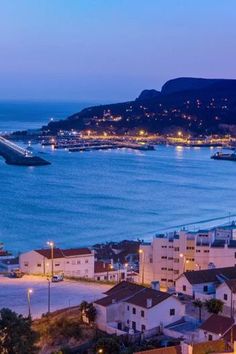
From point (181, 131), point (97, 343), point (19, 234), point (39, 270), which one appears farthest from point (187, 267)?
point (181, 131)

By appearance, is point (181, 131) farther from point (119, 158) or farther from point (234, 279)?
point (234, 279)

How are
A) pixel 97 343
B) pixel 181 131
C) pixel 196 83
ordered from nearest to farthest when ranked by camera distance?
pixel 97 343 < pixel 181 131 < pixel 196 83

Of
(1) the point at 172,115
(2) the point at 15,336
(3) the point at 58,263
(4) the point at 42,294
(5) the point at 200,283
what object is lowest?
(3) the point at 58,263

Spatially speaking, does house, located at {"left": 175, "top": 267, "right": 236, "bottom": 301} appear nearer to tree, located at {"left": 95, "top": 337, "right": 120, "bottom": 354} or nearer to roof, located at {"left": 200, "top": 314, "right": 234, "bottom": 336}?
roof, located at {"left": 200, "top": 314, "right": 234, "bottom": 336}

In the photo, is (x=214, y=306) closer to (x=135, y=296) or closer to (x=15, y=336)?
(x=135, y=296)

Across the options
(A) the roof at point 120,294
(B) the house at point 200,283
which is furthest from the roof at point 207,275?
(A) the roof at point 120,294

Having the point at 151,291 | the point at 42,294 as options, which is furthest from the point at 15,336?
the point at 42,294

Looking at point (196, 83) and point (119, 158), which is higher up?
point (196, 83)
